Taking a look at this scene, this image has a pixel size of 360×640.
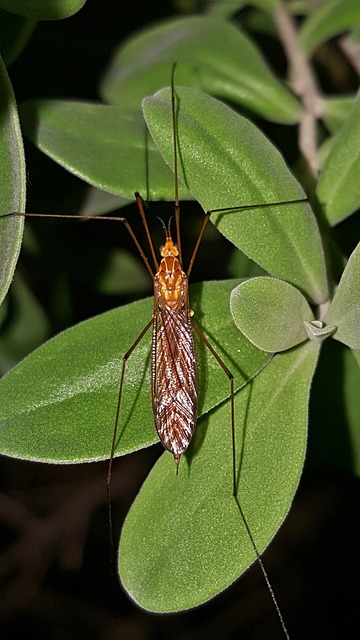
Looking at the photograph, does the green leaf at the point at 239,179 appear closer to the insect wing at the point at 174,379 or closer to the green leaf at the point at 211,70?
the insect wing at the point at 174,379

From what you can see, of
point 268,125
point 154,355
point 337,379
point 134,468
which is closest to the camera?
point 154,355

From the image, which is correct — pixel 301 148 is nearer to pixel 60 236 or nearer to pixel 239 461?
pixel 60 236

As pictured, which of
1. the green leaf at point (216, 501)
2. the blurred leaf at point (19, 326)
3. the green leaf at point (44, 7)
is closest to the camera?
the green leaf at point (216, 501)

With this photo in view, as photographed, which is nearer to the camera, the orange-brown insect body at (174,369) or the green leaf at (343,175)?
the orange-brown insect body at (174,369)

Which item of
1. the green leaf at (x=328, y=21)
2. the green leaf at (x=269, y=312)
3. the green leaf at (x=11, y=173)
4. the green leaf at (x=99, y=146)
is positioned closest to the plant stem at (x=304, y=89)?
the green leaf at (x=328, y=21)

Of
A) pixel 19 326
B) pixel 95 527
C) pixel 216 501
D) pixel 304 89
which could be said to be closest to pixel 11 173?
pixel 216 501

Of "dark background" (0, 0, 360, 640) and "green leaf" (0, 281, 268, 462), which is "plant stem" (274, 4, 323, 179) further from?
"green leaf" (0, 281, 268, 462)

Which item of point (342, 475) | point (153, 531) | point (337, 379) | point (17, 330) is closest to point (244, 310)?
point (153, 531)
